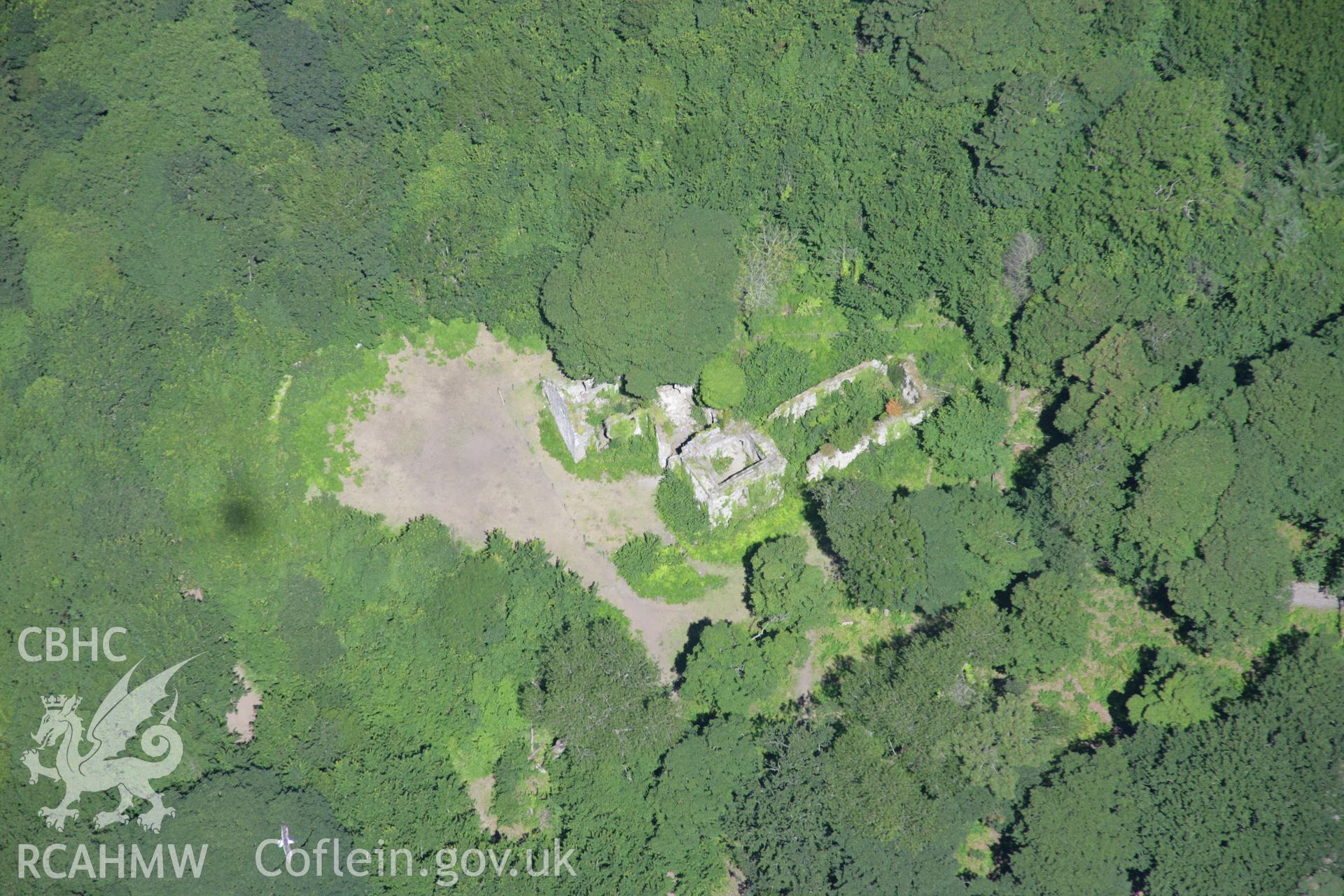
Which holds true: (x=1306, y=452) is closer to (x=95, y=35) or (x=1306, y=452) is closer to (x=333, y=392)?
(x=333, y=392)

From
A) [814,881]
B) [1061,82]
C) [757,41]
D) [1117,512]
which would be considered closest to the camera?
[814,881]

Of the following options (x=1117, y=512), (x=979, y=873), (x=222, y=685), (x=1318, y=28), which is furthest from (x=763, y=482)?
(x=1318, y=28)

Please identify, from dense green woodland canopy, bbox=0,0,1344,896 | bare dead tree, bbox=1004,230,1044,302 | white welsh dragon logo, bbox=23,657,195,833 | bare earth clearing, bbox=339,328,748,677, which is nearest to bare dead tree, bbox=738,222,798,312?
dense green woodland canopy, bbox=0,0,1344,896

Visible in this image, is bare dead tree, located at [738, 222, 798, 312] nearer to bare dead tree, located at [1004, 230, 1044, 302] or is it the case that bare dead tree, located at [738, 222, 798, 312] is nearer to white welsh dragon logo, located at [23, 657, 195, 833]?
bare dead tree, located at [1004, 230, 1044, 302]

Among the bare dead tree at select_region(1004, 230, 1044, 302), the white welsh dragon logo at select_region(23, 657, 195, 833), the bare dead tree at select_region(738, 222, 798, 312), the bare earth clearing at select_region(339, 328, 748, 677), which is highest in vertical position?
the bare dead tree at select_region(1004, 230, 1044, 302)

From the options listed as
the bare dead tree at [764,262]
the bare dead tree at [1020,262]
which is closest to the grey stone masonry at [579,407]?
the bare dead tree at [764,262]

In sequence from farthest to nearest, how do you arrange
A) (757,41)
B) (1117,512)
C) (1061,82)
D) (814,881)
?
(757,41)
(1061,82)
(1117,512)
(814,881)
